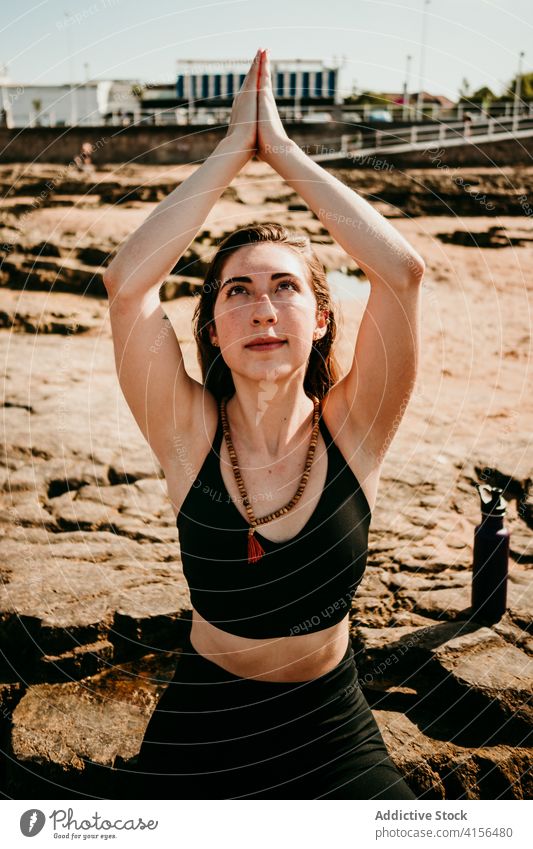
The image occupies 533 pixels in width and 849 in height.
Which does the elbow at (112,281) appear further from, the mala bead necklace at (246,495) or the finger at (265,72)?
the finger at (265,72)

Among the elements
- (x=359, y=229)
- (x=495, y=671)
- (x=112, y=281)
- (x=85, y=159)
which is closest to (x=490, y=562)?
(x=495, y=671)

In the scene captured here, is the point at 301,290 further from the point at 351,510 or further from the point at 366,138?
the point at 366,138

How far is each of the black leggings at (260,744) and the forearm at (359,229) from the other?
105cm

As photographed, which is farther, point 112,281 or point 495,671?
point 495,671

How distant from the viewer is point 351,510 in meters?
1.93

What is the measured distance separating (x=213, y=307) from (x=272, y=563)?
73cm

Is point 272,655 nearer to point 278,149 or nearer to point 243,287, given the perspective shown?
point 243,287

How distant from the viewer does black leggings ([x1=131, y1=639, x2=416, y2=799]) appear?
186cm

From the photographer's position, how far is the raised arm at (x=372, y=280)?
71.6 inches

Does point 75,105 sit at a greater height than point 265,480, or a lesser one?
greater

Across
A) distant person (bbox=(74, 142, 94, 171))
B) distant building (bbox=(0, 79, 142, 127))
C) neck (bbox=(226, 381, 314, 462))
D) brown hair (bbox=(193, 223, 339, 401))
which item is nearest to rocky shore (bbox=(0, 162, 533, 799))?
brown hair (bbox=(193, 223, 339, 401))

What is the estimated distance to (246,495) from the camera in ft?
6.48

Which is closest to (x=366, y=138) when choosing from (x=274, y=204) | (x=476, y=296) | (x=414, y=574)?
(x=274, y=204)

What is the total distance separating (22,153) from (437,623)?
12535 millimetres
